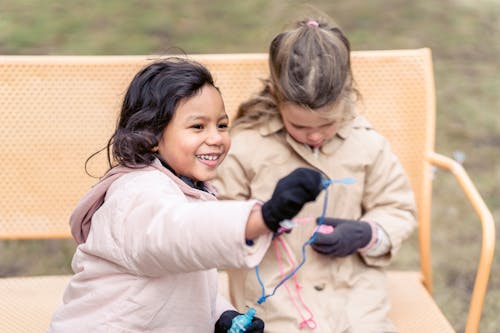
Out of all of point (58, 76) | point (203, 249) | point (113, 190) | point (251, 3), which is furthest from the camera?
point (251, 3)

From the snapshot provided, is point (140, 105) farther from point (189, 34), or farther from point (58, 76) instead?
point (189, 34)

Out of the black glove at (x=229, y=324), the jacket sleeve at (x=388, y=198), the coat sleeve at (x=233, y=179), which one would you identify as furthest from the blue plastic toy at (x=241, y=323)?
the jacket sleeve at (x=388, y=198)

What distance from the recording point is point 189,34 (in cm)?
598

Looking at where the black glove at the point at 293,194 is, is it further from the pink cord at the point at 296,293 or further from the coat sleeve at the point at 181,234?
the pink cord at the point at 296,293

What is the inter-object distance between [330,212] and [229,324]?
0.67m

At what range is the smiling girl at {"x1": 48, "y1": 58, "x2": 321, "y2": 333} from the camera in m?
1.90

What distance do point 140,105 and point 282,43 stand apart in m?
0.66

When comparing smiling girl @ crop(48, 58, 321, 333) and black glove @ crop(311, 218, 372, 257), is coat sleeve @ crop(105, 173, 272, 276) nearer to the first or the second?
smiling girl @ crop(48, 58, 321, 333)

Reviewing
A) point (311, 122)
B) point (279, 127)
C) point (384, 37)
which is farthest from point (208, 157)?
point (384, 37)

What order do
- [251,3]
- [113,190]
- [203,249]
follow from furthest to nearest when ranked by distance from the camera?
1. [251,3]
2. [113,190]
3. [203,249]

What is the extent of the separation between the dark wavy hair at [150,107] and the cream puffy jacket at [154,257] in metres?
0.07

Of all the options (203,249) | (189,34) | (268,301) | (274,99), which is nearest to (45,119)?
(274,99)

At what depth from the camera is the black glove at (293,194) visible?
1.70 metres

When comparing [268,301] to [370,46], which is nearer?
[268,301]
